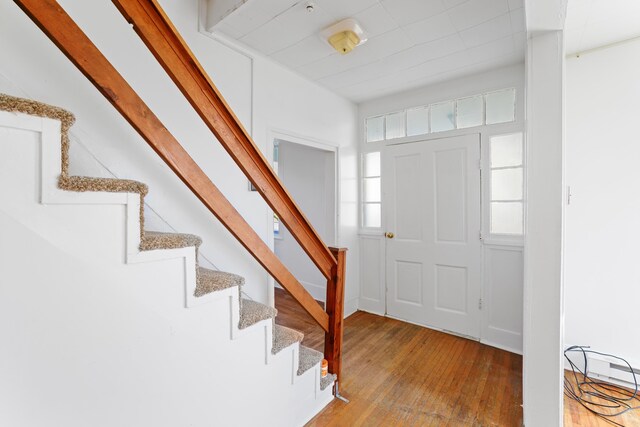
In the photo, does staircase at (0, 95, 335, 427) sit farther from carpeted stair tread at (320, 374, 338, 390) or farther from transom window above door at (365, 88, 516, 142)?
transom window above door at (365, 88, 516, 142)

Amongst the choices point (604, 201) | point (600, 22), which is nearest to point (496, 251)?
point (604, 201)

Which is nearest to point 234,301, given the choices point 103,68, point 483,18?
point 103,68

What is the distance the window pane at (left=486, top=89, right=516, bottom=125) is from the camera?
2605 millimetres

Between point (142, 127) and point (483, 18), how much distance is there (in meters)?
2.19

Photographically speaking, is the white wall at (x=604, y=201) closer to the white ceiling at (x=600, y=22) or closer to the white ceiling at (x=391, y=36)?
the white ceiling at (x=600, y=22)

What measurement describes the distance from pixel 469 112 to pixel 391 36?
1261 millimetres

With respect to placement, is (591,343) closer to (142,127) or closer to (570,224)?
(570,224)

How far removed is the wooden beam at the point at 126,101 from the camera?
2.81ft

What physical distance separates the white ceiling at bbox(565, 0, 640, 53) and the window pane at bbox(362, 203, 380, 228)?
7.14 ft

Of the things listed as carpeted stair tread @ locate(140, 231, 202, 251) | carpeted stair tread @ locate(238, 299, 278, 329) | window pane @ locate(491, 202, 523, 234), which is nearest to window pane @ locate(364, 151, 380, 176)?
window pane @ locate(491, 202, 523, 234)

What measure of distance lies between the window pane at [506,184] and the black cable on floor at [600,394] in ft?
4.35

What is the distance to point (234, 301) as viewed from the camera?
130cm

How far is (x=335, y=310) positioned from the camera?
6.41 ft

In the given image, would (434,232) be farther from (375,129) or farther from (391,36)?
(391,36)
